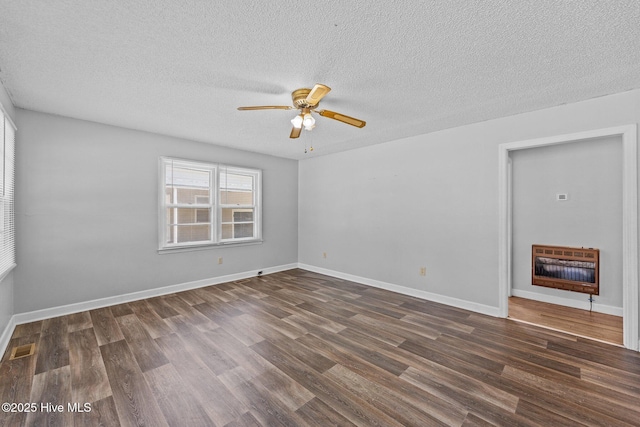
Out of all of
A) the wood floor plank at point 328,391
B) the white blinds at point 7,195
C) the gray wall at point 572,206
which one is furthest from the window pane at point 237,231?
the gray wall at point 572,206

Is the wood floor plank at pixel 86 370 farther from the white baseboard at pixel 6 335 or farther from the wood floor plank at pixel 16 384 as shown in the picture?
the white baseboard at pixel 6 335

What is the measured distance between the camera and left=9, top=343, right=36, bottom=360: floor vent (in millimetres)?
2361

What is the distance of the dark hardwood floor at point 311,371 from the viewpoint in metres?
1.71

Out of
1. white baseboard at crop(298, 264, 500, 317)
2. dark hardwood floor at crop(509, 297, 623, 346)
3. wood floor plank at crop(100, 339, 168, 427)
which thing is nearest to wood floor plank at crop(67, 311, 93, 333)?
wood floor plank at crop(100, 339, 168, 427)

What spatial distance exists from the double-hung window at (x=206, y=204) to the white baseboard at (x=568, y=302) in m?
4.62

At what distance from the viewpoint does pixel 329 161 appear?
5.43 metres

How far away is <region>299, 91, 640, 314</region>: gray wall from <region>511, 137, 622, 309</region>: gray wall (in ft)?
0.88

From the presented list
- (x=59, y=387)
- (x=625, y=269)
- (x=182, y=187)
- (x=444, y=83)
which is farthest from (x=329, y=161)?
(x=59, y=387)

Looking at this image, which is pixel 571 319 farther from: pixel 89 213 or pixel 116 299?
pixel 89 213

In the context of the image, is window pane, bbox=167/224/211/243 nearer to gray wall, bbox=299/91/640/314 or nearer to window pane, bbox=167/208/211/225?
window pane, bbox=167/208/211/225

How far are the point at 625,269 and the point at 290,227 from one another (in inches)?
196

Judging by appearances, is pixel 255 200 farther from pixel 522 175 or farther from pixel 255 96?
pixel 522 175

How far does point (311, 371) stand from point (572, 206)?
3988 mm

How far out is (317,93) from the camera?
86.0 inches
